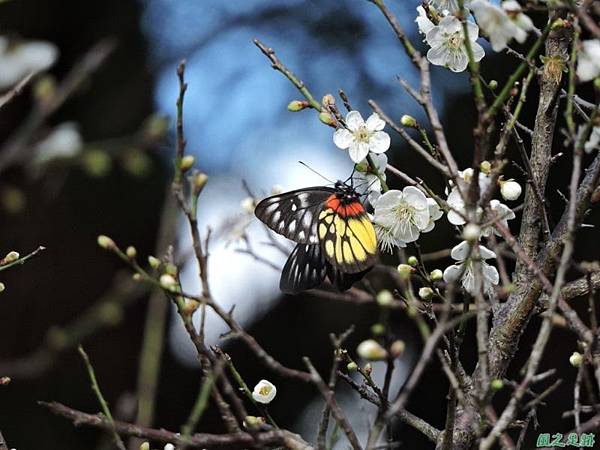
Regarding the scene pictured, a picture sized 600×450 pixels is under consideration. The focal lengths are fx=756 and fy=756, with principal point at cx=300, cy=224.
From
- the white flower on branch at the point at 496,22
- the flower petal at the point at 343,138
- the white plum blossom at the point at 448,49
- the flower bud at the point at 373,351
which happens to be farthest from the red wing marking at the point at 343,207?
the flower bud at the point at 373,351

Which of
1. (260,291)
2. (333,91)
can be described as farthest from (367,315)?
(333,91)

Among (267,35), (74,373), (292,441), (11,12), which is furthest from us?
(267,35)

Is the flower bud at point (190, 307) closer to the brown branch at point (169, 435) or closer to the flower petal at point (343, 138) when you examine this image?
the brown branch at point (169, 435)

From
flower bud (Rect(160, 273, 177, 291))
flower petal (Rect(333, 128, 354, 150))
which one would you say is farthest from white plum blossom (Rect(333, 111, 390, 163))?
flower bud (Rect(160, 273, 177, 291))

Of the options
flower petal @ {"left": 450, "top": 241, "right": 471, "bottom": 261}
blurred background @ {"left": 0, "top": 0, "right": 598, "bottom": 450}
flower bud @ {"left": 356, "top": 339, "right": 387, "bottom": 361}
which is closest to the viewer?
flower bud @ {"left": 356, "top": 339, "right": 387, "bottom": 361}

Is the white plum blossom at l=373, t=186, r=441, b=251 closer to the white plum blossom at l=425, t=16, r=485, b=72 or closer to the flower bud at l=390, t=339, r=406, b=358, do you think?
the white plum blossom at l=425, t=16, r=485, b=72

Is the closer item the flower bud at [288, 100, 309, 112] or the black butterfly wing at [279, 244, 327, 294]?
the flower bud at [288, 100, 309, 112]

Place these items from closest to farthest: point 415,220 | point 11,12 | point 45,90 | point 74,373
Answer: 1. point 45,90
2. point 415,220
3. point 11,12
4. point 74,373

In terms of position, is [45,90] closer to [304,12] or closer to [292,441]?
[292,441]
